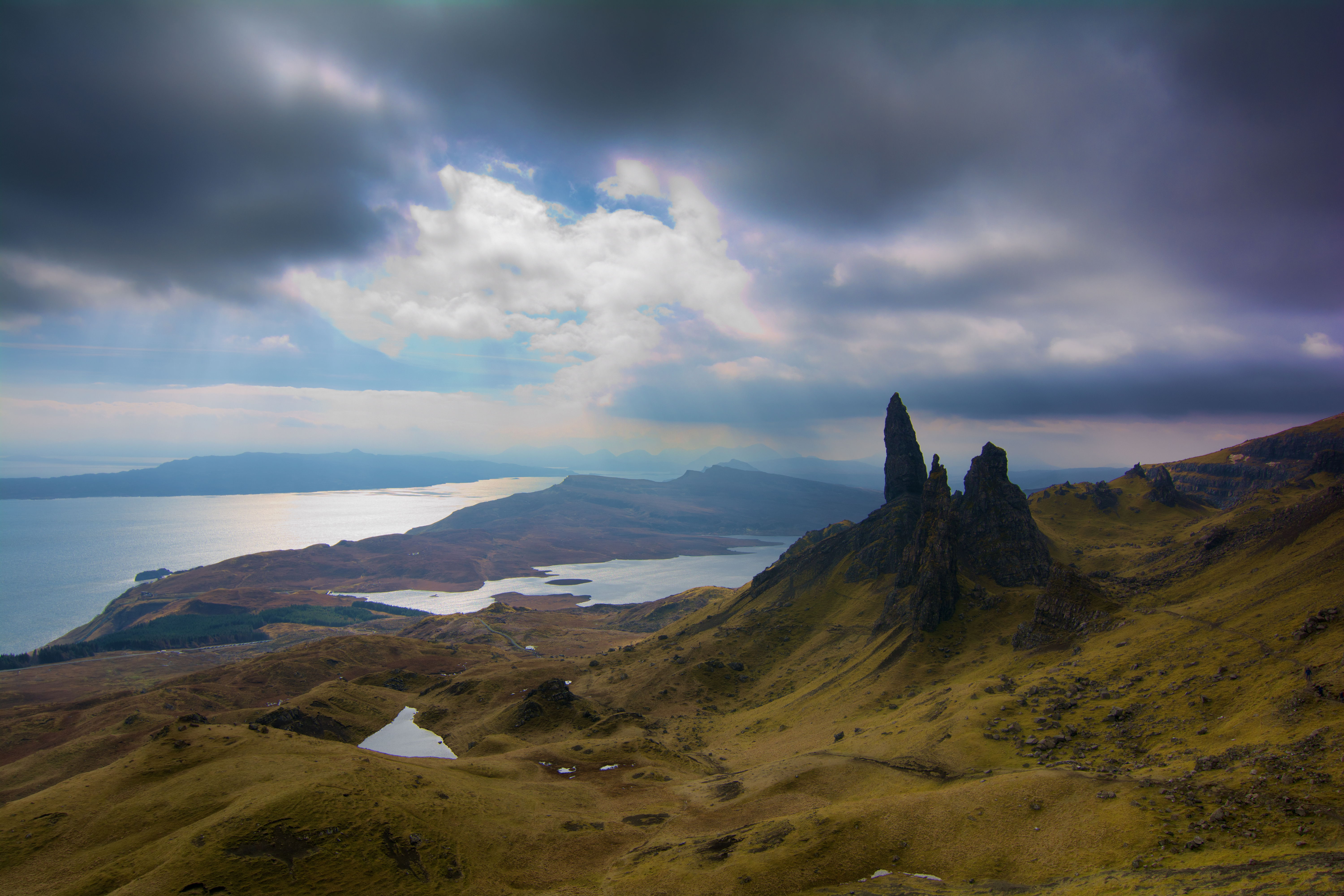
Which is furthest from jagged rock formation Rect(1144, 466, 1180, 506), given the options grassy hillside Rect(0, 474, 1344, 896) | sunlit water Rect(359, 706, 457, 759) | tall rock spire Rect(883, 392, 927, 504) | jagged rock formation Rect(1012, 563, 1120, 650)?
sunlit water Rect(359, 706, 457, 759)

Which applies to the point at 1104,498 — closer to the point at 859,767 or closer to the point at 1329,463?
the point at 1329,463

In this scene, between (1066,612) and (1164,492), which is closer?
(1066,612)

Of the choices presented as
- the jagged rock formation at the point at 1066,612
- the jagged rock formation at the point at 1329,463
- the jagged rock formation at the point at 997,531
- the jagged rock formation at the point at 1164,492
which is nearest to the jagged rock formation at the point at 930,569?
the jagged rock formation at the point at 997,531

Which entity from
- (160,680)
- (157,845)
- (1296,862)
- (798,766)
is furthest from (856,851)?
(160,680)

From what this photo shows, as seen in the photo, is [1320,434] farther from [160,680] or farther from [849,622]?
[160,680]

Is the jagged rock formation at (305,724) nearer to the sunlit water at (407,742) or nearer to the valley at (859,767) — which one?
the valley at (859,767)

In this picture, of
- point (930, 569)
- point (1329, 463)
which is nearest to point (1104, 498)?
point (1329, 463)

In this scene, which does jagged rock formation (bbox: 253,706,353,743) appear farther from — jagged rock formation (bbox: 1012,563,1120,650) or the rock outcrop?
the rock outcrop
